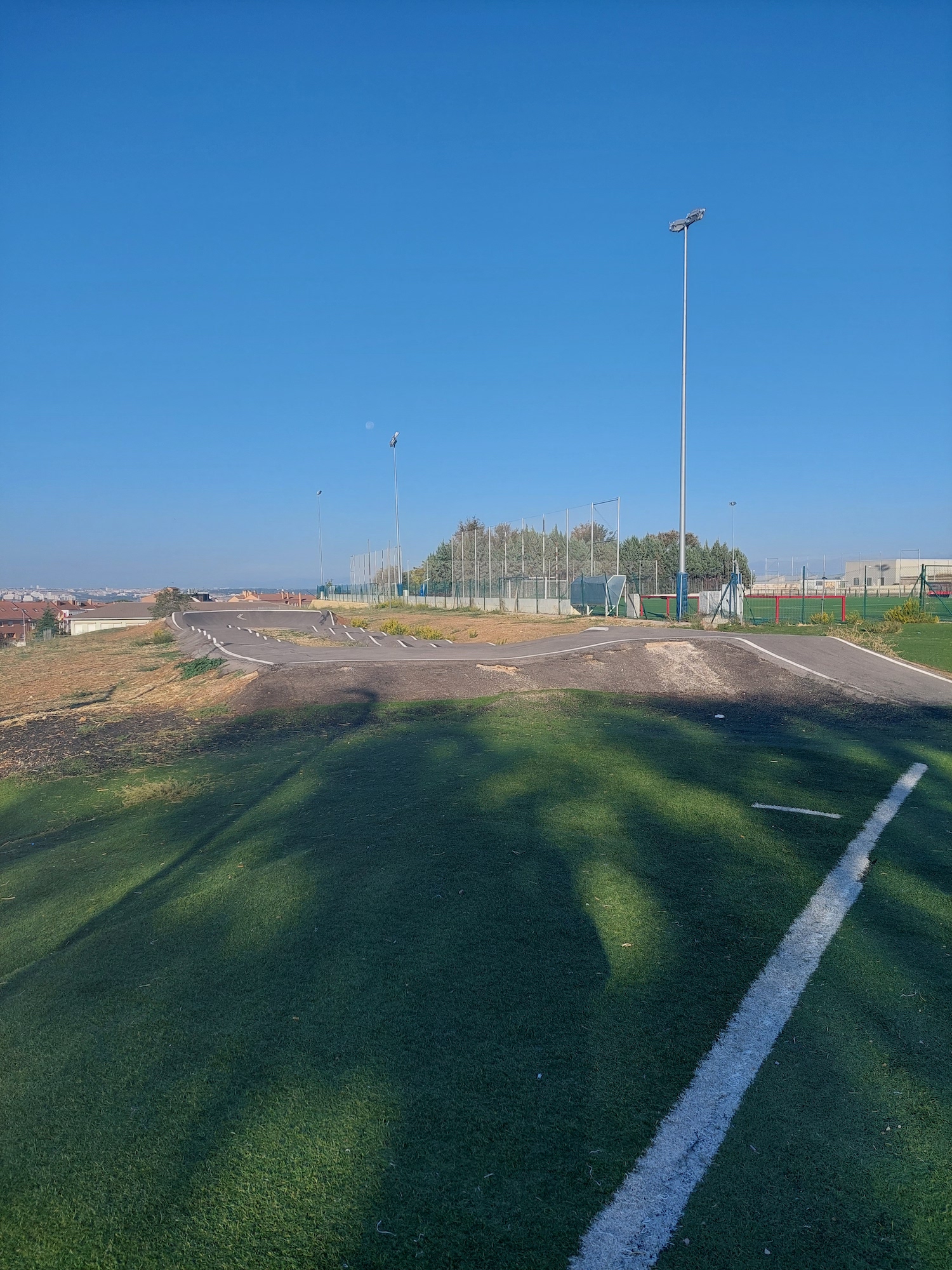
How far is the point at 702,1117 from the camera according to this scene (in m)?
2.80

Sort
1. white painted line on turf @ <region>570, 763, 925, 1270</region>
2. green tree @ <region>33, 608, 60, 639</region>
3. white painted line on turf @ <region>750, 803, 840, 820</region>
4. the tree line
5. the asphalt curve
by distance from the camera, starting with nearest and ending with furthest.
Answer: white painted line on turf @ <region>570, 763, 925, 1270</region>, white painted line on turf @ <region>750, 803, 840, 820</region>, the asphalt curve, the tree line, green tree @ <region>33, 608, 60, 639</region>

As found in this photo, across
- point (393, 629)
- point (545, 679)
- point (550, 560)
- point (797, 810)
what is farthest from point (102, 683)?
point (550, 560)

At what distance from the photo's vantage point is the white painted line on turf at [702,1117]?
2.30 metres

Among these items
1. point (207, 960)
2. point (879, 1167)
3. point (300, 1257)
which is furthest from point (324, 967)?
point (879, 1167)

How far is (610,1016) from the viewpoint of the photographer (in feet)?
11.2

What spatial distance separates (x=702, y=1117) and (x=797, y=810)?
4132 millimetres

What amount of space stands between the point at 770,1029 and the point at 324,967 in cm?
209

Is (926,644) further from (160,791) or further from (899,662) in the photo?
(160,791)

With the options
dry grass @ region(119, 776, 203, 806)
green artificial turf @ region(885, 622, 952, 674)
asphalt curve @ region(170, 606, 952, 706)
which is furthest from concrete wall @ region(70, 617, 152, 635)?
dry grass @ region(119, 776, 203, 806)

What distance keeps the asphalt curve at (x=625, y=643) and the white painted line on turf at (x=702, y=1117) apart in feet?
31.6

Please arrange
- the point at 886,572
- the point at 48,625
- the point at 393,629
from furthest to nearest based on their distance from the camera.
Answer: the point at 886,572 → the point at 48,625 → the point at 393,629

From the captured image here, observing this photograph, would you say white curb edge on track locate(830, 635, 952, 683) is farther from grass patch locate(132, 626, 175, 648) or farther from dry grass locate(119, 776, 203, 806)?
grass patch locate(132, 626, 175, 648)

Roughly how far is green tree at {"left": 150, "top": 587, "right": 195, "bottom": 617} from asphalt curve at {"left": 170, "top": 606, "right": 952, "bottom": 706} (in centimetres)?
2097

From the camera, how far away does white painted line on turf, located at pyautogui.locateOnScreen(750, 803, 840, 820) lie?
6.36m
